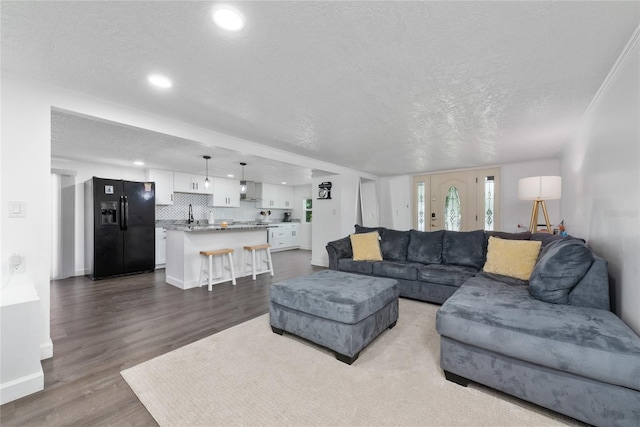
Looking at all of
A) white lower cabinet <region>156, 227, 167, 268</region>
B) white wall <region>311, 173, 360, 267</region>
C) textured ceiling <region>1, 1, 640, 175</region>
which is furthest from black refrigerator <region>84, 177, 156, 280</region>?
white wall <region>311, 173, 360, 267</region>

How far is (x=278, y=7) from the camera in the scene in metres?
1.40

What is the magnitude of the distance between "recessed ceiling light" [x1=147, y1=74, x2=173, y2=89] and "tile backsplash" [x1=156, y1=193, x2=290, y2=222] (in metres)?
4.68

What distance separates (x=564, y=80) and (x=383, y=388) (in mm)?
2798

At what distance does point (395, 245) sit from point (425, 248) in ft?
1.49

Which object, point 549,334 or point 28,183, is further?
point 28,183

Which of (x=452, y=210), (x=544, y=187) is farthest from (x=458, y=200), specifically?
(x=544, y=187)

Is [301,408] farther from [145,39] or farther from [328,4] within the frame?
[145,39]

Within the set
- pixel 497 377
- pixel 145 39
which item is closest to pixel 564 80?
pixel 497 377

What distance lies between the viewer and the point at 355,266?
405 cm

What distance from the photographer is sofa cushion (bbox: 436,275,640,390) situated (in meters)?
1.35

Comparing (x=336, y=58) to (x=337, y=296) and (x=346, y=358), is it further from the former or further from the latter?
(x=346, y=358)

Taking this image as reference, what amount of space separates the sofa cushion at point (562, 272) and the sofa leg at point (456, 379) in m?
0.91

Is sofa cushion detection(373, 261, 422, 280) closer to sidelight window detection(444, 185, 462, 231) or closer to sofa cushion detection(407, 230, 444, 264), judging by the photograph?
sofa cushion detection(407, 230, 444, 264)

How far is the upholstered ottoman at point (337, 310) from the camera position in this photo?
2.09m
